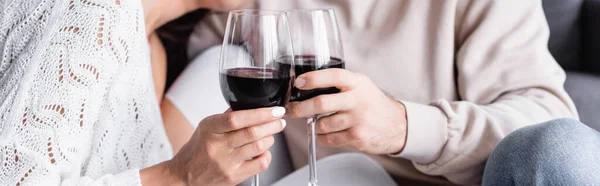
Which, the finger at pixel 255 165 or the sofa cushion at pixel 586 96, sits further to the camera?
the sofa cushion at pixel 586 96

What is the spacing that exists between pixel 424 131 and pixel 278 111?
45cm

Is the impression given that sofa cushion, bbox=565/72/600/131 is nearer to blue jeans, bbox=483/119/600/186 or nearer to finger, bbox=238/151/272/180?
blue jeans, bbox=483/119/600/186

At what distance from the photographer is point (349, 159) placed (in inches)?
62.2

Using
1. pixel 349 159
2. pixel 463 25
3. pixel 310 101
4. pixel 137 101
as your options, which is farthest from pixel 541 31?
pixel 137 101

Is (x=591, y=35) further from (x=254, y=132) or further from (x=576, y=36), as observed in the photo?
(x=254, y=132)

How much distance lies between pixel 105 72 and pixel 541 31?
98cm

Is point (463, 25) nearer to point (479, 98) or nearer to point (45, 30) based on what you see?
point (479, 98)

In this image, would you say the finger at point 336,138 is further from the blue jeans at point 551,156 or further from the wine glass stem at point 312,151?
the blue jeans at point 551,156

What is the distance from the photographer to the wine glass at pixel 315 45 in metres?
1.03

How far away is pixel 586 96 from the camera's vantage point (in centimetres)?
161

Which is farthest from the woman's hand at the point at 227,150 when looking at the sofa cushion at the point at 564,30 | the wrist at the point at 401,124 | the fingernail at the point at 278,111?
the sofa cushion at the point at 564,30

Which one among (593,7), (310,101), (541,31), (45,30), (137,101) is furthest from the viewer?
(593,7)

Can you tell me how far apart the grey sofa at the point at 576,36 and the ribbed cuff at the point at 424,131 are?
544mm

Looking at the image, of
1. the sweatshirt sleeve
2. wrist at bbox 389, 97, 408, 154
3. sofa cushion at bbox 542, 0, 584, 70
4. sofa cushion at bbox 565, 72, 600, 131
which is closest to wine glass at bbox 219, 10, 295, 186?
wrist at bbox 389, 97, 408, 154
